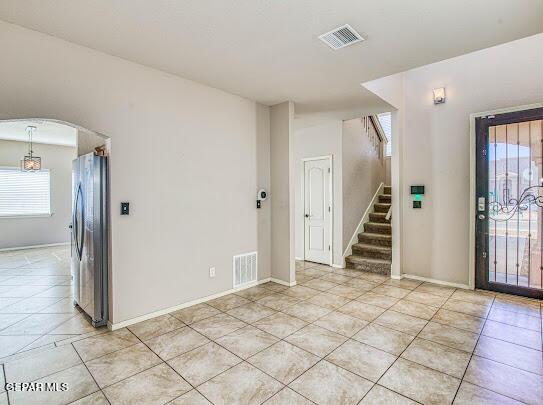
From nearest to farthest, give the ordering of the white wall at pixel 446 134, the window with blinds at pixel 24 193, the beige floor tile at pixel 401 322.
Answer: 1. the beige floor tile at pixel 401 322
2. the white wall at pixel 446 134
3. the window with blinds at pixel 24 193

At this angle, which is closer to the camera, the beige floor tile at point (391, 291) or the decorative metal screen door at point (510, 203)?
the decorative metal screen door at point (510, 203)

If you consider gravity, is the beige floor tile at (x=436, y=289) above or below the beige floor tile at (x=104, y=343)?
below

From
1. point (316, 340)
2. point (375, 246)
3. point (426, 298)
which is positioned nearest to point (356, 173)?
point (375, 246)

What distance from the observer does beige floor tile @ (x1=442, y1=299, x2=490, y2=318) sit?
3.46 metres

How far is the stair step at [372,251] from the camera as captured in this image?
540cm

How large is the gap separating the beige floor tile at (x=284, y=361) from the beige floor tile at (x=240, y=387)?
77 mm

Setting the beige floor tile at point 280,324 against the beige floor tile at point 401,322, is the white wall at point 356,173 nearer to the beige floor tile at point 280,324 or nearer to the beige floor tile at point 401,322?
the beige floor tile at point 401,322

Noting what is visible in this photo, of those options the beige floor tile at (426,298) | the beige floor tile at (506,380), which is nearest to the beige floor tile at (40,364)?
the beige floor tile at (506,380)

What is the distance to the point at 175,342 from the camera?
9.20 ft

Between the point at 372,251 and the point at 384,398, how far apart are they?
148 inches

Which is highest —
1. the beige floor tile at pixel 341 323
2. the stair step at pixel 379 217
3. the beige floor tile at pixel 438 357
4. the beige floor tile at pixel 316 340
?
the stair step at pixel 379 217

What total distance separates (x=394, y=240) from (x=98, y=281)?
4.42 meters

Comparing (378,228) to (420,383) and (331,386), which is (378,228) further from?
(331,386)

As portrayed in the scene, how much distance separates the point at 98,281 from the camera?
3074 millimetres
